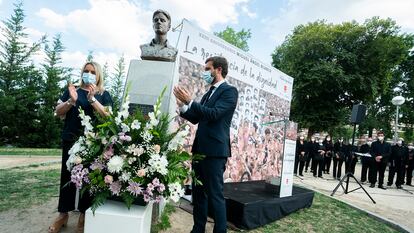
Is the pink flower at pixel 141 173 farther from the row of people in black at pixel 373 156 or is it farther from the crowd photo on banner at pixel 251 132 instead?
the row of people in black at pixel 373 156

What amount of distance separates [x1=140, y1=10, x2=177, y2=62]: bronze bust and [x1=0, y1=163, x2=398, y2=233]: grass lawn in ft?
6.80

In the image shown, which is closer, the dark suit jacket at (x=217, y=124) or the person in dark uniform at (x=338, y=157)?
the dark suit jacket at (x=217, y=124)

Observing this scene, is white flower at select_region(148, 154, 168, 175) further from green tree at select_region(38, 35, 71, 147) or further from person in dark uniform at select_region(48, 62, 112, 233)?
green tree at select_region(38, 35, 71, 147)

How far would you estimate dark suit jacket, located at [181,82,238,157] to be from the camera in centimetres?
293

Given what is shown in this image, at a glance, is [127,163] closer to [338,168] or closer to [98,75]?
[98,75]

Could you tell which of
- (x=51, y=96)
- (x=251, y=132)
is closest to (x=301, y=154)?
(x=251, y=132)

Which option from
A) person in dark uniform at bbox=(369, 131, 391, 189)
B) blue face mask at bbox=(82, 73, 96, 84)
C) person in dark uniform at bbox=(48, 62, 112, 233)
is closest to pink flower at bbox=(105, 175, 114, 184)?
person in dark uniform at bbox=(48, 62, 112, 233)

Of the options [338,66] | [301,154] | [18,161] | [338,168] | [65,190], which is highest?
[338,66]

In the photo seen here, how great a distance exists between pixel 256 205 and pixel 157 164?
2203mm

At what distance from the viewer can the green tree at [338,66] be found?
20938mm

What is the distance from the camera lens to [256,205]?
13.2 ft

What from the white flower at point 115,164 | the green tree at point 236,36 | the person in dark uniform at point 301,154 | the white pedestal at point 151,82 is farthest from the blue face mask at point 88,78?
the green tree at point 236,36

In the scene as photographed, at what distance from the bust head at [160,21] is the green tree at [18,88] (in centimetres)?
2236

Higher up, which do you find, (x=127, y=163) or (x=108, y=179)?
(x=127, y=163)
